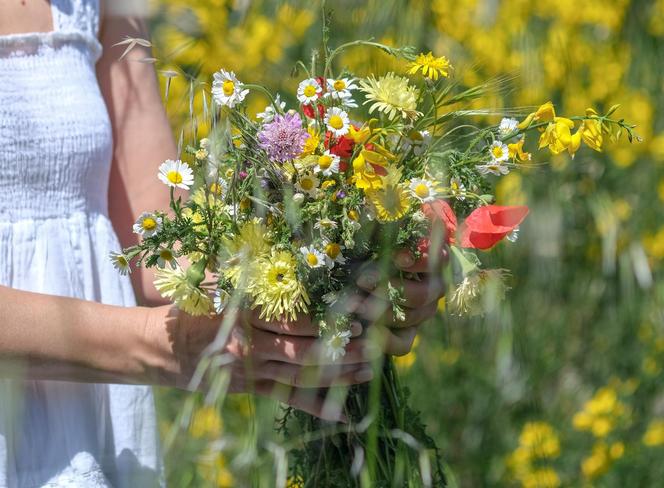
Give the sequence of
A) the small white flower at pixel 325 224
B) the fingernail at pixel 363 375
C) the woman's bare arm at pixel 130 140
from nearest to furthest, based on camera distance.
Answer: the small white flower at pixel 325 224, the fingernail at pixel 363 375, the woman's bare arm at pixel 130 140

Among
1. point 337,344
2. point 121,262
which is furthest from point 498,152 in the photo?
point 121,262

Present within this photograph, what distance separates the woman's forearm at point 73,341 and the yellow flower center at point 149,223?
11cm

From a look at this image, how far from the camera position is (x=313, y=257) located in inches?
33.5

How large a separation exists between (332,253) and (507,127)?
0.21 m

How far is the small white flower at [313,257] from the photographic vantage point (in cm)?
85

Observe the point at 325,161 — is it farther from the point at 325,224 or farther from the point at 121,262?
the point at 121,262

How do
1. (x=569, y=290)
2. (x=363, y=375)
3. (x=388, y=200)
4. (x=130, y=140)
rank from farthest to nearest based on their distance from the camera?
(x=569, y=290) < (x=130, y=140) < (x=363, y=375) < (x=388, y=200)

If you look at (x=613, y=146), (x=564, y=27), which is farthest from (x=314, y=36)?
(x=613, y=146)

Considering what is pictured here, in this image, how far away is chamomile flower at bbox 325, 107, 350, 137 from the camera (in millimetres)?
863

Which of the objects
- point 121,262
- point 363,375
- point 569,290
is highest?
point 121,262

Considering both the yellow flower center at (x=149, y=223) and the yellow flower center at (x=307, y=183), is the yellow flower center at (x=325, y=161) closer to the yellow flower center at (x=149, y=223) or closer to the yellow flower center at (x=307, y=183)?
the yellow flower center at (x=307, y=183)

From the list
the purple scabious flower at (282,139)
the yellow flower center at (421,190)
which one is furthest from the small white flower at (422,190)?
the purple scabious flower at (282,139)

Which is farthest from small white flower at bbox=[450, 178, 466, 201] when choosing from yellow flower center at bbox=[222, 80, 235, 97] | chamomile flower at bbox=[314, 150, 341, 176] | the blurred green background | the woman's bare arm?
the blurred green background

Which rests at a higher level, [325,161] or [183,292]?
[325,161]
